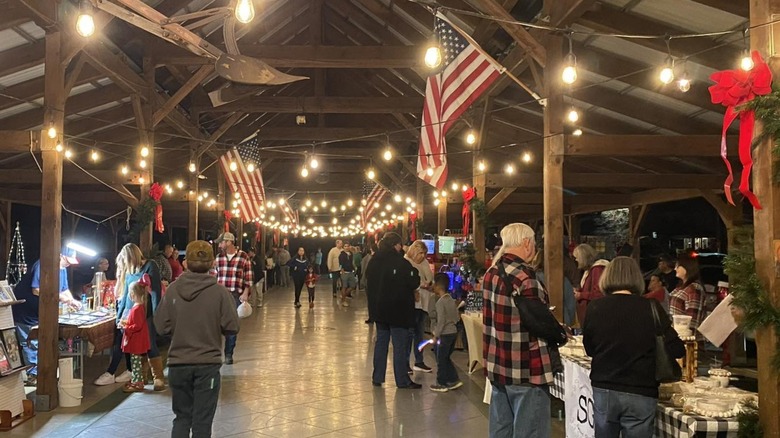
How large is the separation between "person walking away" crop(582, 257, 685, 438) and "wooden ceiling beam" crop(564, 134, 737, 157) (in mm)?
4421

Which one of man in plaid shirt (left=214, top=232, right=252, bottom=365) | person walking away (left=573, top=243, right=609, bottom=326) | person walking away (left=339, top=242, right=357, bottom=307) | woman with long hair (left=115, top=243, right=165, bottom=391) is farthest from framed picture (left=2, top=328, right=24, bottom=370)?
person walking away (left=339, top=242, right=357, bottom=307)

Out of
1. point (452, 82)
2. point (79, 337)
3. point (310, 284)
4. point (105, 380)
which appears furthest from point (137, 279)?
point (310, 284)

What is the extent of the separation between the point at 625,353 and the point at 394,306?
12.6ft

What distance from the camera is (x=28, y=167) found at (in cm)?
1446

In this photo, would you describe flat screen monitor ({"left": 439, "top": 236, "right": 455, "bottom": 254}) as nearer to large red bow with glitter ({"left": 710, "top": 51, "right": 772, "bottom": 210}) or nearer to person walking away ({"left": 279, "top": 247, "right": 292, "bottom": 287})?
large red bow with glitter ({"left": 710, "top": 51, "right": 772, "bottom": 210})

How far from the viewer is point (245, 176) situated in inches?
590

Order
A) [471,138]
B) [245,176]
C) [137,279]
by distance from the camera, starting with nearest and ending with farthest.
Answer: [137,279], [471,138], [245,176]

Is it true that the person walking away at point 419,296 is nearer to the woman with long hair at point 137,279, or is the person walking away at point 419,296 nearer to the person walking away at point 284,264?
the woman with long hair at point 137,279

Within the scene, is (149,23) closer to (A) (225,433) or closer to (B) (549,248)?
(A) (225,433)

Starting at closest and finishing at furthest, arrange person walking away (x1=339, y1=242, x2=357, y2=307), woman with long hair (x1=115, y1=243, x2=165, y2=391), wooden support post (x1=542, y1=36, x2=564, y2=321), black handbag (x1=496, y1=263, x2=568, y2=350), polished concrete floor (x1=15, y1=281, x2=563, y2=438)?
black handbag (x1=496, y1=263, x2=568, y2=350)
polished concrete floor (x1=15, y1=281, x2=563, y2=438)
woman with long hair (x1=115, y1=243, x2=165, y2=391)
wooden support post (x1=542, y1=36, x2=564, y2=321)
person walking away (x1=339, y1=242, x2=357, y2=307)

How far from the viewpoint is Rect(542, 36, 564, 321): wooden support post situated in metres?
7.74

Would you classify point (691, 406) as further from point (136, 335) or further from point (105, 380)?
point (105, 380)

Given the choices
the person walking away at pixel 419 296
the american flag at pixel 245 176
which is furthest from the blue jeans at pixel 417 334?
the american flag at pixel 245 176

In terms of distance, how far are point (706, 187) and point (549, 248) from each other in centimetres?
621
